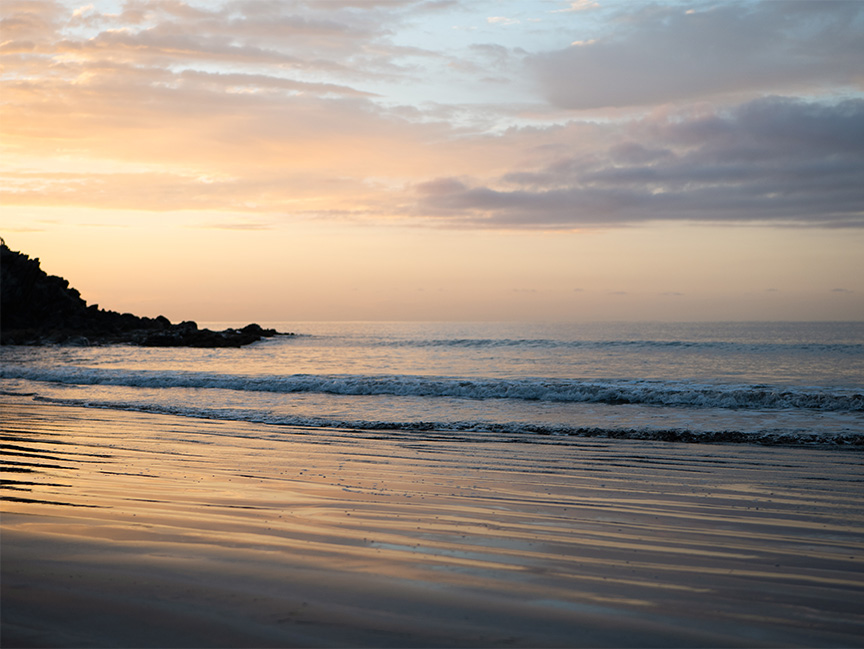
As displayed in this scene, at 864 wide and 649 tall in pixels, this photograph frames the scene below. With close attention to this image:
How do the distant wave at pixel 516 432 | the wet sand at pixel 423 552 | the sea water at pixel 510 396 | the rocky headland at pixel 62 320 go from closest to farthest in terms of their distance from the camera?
the wet sand at pixel 423 552
the distant wave at pixel 516 432
the sea water at pixel 510 396
the rocky headland at pixel 62 320

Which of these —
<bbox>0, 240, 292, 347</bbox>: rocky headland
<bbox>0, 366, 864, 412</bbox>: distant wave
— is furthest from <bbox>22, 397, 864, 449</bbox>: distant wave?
→ <bbox>0, 240, 292, 347</bbox>: rocky headland

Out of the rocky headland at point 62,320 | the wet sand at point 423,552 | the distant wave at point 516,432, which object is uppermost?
the rocky headland at point 62,320

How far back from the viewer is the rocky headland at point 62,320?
159ft

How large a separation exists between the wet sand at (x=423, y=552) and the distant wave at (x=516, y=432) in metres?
2.45

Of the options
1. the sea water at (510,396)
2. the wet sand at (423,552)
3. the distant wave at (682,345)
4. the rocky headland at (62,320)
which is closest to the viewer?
the wet sand at (423,552)

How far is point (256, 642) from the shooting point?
300cm

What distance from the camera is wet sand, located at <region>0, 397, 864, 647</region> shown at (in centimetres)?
320

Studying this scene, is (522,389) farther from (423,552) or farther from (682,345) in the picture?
(682,345)

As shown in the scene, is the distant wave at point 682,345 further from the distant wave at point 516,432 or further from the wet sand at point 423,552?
the wet sand at point 423,552

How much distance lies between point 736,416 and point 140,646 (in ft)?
46.0

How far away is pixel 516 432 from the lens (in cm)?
1193

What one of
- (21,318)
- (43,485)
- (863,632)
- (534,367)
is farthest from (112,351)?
(863,632)

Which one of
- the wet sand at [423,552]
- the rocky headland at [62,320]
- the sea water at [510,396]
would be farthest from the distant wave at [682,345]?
the wet sand at [423,552]

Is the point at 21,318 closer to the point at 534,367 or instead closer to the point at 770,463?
the point at 534,367
